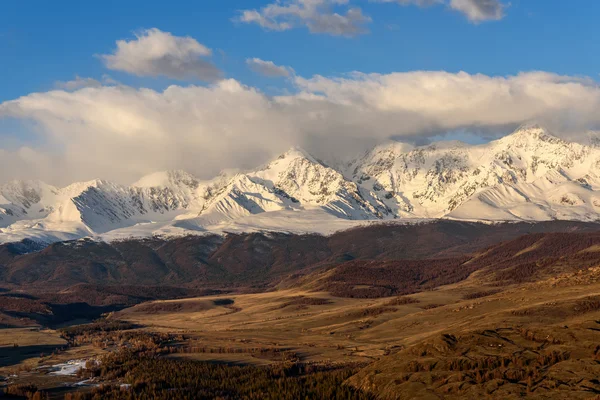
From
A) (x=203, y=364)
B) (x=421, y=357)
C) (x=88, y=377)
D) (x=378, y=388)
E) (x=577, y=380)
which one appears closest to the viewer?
(x=577, y=380)

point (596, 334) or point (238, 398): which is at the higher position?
point (596, 334)

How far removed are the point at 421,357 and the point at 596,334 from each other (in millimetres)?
29529

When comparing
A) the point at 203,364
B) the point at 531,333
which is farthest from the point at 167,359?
the point at 531,333

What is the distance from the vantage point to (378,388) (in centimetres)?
13212

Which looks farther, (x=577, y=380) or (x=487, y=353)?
(x=487, y=353)

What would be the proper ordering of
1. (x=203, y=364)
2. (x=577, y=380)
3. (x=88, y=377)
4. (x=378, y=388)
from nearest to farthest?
1. (x=577, y=380)
2. (x=378, y=388)
3. (x=88, y=377)
4. (x=203, y=364)

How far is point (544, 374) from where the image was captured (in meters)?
122

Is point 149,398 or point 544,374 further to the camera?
point 149,398

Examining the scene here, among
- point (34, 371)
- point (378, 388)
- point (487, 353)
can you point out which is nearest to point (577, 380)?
point (487, 353)

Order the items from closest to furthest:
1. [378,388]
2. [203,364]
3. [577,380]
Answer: [577,380] < [378,388] < [203,364]

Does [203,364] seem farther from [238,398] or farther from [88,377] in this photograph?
[238,398]

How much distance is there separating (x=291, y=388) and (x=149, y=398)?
25.0 meters

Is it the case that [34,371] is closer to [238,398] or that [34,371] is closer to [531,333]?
[238,398]

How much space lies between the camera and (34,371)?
18825cm
